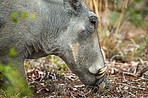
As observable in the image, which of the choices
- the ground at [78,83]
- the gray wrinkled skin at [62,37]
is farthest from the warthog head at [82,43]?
the ground at [78,83]

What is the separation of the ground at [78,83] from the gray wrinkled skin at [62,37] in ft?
0.81

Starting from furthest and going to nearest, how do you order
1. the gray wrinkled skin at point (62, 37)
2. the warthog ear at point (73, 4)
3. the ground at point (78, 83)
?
the ground at point (78, 83) < the warthog ear at point (73, 4) < the gray wrinkled skin at point (62, 37)

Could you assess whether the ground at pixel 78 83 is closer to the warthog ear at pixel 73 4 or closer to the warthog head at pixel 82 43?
the warthog head at pixel 82 43

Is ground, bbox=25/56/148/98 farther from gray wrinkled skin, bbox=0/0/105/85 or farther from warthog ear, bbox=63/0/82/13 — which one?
warthog ear, bbox=63/0/82/13

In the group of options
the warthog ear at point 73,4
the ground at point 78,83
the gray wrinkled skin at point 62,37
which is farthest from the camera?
the ground at point 78,83

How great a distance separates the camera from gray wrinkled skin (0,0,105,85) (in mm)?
2216

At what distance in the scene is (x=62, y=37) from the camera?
96.9 inches

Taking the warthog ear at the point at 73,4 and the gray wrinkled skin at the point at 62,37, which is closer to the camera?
the gray wrinkled skin at the point at 62,37

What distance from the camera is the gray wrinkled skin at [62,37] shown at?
222cm

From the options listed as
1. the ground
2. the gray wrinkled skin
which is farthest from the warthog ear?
the ground

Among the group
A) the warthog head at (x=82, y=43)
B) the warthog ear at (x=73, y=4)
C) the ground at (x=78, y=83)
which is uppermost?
the warthog ear at (x=73, y=4)

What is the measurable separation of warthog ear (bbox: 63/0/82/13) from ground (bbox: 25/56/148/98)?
1003 millimetres

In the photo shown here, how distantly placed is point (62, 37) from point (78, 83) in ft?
3.27

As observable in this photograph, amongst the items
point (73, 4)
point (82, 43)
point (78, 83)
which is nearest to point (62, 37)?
point (82, 43)
